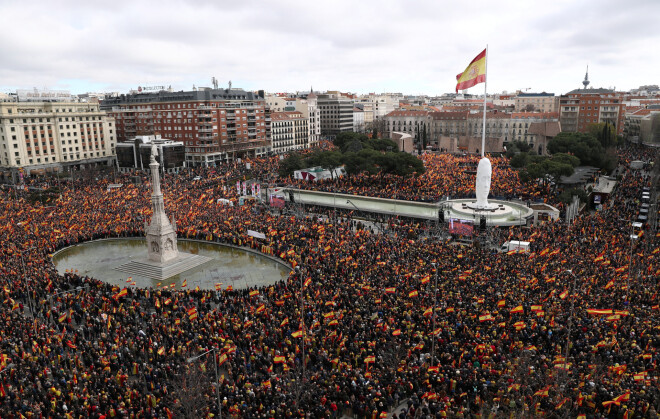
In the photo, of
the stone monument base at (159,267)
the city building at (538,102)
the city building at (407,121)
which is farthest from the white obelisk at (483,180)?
the city building at (538,102)

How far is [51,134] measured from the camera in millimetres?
84375

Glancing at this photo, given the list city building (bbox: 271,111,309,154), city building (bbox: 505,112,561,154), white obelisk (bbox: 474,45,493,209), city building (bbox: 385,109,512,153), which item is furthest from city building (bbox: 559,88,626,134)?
white obelisk (bbox: 474,45,493,209)

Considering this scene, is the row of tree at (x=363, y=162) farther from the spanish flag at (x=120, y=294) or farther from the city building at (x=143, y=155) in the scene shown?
the spanish flag at (x=120, y=294)

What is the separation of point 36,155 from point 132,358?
7390cm

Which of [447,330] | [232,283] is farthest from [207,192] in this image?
[447,330]

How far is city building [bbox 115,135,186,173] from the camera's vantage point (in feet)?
279

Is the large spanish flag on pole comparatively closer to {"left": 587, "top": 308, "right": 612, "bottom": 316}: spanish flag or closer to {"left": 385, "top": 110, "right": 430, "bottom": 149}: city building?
{"left": 587, "top": 308, "right": 612, "bottom": 316}: spanish flag

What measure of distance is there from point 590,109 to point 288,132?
73.4 metres

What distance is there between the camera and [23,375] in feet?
→ 66.7

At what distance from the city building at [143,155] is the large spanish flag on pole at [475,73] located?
5605 cm

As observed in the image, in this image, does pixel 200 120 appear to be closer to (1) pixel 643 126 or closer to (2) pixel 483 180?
(2) pixel 483 180

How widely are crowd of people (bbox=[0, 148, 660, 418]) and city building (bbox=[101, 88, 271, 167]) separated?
183 ft

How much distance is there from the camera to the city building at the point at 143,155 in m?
85.1

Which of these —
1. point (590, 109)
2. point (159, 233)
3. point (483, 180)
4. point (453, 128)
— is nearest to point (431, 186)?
point (483, 180)
